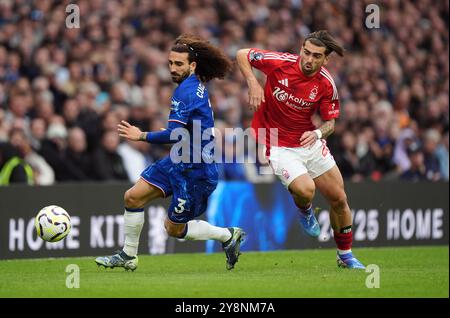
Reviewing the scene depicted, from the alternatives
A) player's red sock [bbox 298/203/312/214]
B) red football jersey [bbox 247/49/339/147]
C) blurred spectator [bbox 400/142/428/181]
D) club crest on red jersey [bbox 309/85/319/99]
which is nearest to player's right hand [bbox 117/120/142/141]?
red football jersey [bbox 247/49/339/147]

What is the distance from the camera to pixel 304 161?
39.2 ft

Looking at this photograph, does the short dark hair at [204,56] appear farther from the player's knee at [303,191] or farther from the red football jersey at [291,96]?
the player's knee at [303,191]

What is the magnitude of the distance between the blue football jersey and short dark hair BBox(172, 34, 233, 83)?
0.31m

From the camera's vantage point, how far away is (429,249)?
16.4 m

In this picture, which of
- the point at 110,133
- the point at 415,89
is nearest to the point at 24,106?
the point at 110,133

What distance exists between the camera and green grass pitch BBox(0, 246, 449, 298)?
32.5 ft

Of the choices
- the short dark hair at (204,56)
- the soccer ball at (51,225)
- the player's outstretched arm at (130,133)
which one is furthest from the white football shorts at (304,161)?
the soccer ball at (51,225)

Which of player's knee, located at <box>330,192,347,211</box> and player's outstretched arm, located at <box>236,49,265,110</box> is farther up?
player's outstretched arm, located at <box>236,49,265,110</box>

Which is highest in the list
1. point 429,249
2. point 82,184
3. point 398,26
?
point 398,26

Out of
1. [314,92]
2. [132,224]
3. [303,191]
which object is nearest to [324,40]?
[314,92]

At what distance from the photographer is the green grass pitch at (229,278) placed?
991cm

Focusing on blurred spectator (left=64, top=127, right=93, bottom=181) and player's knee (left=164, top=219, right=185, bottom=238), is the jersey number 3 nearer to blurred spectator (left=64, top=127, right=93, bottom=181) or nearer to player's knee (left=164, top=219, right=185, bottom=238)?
player's knee (left=164, top=219, right=185, bottom=238)
